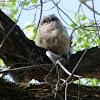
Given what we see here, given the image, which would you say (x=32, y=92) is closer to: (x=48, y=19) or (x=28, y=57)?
(x=28, y=57)

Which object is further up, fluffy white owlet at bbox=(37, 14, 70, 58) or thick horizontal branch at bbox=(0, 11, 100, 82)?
fluffy white owlet at bbox=(37, 14, 70, 58)

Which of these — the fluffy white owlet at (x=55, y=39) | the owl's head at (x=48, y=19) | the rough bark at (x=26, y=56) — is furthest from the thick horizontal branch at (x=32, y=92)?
the owl's head at (x=48, y=19)

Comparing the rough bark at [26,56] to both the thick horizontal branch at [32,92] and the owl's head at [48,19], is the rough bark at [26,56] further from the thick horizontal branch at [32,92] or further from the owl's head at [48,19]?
the owl's head at [48,19]

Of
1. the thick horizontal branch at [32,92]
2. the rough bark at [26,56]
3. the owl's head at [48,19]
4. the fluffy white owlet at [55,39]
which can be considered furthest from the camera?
the owl's head at [48,19]

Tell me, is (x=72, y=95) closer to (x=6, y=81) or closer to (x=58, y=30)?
(x=6, y=81)

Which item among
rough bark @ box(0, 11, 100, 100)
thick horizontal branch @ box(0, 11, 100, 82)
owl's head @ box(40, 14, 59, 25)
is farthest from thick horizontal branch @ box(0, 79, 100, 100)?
owl's head @ box(40, 14, 59, 25)

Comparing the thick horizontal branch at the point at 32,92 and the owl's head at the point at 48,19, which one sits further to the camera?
the owl's head at the point at 48,19

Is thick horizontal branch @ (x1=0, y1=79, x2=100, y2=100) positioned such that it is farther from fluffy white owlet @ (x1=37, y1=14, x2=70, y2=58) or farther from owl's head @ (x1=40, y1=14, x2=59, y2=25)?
owl's head @ (x1=40, y1=14, x2=59, y2=25)

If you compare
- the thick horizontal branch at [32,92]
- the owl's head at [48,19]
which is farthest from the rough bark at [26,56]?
the owl's head at [48,19]

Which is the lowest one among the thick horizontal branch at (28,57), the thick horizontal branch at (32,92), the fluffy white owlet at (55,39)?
the thick horizontal branch at (32,92)

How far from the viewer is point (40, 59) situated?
2852 millimetres

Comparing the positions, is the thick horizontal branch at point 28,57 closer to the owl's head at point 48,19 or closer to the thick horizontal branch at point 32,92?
the thick horizontal branch at point 32,92

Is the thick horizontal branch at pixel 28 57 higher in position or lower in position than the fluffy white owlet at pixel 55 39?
lower

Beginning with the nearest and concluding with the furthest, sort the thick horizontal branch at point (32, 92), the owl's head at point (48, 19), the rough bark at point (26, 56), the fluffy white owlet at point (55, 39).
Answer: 1. the thick horizontal branch at point (32, 92)
2. the rough bark at point (26, 56)
3. the fluffy white owlet at point (55, 39)
4. the owl's head at point (48, 19)
